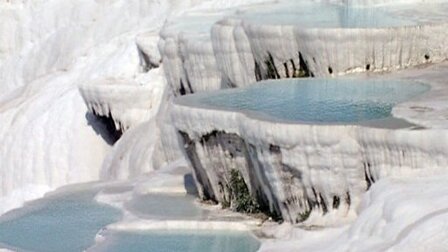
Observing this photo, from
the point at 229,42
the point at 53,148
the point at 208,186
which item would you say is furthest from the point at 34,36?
the point at 208,186

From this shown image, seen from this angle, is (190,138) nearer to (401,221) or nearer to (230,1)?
(401,221)

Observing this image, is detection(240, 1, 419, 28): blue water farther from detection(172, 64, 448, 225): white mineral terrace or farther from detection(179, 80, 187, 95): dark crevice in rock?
detection(172, 64, 448, 225): white mineral terrace

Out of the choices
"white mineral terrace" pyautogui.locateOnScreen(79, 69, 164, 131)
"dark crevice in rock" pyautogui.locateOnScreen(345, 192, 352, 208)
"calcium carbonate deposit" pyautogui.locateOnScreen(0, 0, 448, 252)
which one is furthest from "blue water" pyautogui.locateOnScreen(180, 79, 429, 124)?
"white mineral terrace" pyautogui.locateOnScreen(79, 69, 164, 131)

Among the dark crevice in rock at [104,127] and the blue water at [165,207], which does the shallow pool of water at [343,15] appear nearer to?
the blue water at [165,207]

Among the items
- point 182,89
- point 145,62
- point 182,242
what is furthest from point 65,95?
point 182,242

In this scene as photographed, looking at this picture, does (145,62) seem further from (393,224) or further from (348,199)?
(393,224)

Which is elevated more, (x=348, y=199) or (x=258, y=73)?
(x=348, y=199)
